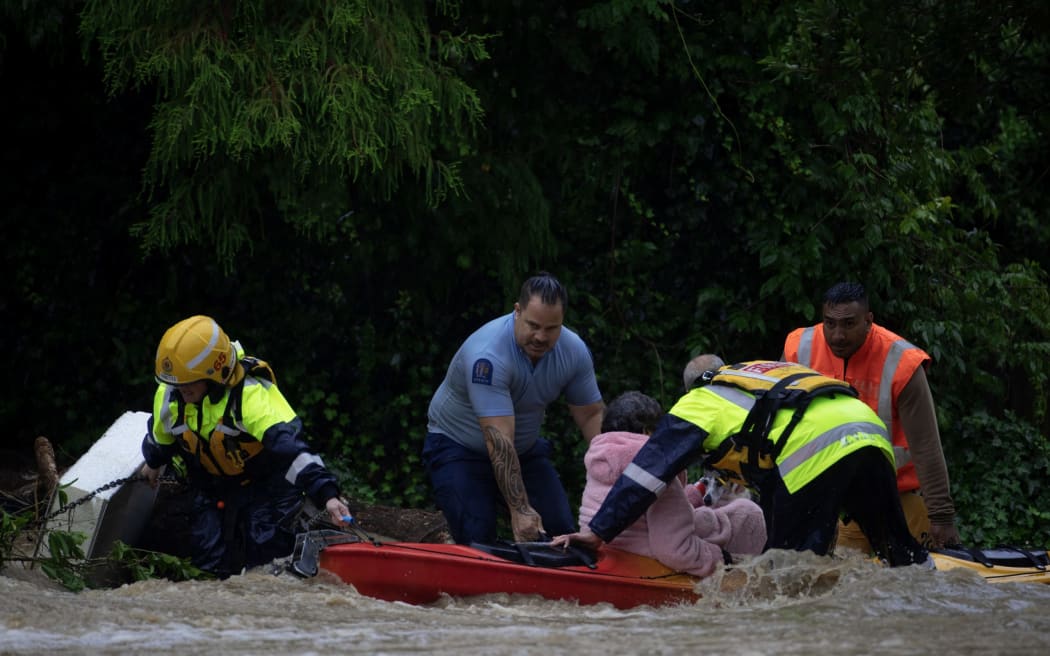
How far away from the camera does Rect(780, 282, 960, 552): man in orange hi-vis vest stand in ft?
18.5

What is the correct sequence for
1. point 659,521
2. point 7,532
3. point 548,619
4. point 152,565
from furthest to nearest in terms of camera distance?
point 152,565 → point 7,532 → point 659,521 → point 548,619

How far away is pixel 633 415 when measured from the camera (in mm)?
5172

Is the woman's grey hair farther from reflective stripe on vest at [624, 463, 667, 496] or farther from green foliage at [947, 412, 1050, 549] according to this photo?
green foliage at [947, 412, 1050, 549]

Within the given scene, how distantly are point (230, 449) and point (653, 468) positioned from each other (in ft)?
6.43

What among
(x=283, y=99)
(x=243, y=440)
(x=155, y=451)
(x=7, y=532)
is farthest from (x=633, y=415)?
(x=283, y=99)

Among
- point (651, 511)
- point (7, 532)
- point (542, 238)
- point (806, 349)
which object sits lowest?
point (7, 532)

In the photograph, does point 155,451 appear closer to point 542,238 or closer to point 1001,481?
point 542,238

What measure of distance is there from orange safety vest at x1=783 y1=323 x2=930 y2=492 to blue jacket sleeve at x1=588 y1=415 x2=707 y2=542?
126cm

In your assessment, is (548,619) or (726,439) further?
(726,439)

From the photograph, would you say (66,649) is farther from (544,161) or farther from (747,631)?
(544,161)

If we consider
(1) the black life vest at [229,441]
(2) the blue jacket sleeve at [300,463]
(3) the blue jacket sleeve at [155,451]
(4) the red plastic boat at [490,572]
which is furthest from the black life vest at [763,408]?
(3) the blue jacket sleeve at [155,451]

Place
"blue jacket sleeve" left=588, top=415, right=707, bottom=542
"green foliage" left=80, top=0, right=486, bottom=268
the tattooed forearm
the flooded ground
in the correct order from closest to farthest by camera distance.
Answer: the flooded ground, "blue jacket sleeve" left=588, top=415, right=707, bottom=542, the tattooed forearm, "green foliage" left=80, top=0, right=486, bottom=268

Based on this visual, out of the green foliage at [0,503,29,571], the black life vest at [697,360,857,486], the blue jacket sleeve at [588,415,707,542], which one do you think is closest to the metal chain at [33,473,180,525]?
the green foliage at [0,503,29,571]

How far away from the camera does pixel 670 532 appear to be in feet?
16.8
